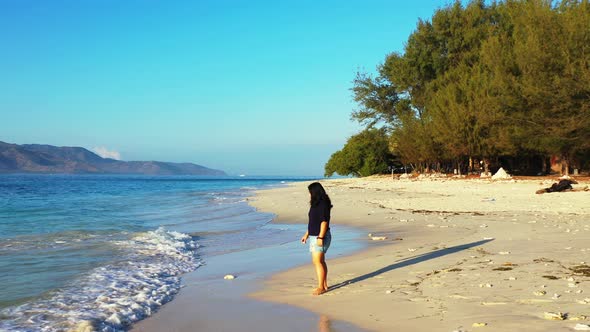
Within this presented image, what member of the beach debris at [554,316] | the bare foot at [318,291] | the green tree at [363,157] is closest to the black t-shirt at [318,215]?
the bare foot at [318,291]

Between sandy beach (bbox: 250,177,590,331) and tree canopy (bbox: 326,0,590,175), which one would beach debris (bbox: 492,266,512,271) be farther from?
tree canopy (bbox: 326,0,590,175)

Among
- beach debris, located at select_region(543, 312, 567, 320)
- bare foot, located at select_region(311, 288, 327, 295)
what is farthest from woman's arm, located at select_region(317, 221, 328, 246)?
beach debris, located at select_region(543, 312, 567, 320)

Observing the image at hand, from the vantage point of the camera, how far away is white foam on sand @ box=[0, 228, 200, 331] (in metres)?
6.39

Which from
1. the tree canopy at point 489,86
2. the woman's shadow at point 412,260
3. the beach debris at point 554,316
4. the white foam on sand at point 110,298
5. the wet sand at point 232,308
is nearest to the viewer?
the beach debris at point 554,316

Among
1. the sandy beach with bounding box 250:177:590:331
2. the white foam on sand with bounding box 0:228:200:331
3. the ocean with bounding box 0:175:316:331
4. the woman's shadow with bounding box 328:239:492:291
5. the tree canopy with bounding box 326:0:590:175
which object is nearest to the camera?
the sandy beach with bounding box 250:177:590:331

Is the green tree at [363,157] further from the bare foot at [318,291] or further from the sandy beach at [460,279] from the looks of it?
the bare foot at [318,291]

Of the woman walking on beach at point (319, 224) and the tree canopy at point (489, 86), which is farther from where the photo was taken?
the tree canopy at point (489, 86)

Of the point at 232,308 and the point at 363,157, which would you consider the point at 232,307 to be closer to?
the point at 232,308

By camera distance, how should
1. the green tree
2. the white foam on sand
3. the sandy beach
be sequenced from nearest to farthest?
the sandy beach, the white foam on sand, the green tree

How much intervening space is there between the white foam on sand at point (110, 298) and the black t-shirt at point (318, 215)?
240cm

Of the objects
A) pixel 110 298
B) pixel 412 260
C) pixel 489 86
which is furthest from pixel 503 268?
pixel 489 86

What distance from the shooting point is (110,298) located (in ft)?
24.9

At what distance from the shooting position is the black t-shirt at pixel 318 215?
25.7 ft

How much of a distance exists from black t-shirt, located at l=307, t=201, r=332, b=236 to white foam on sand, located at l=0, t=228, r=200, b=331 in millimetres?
2402
